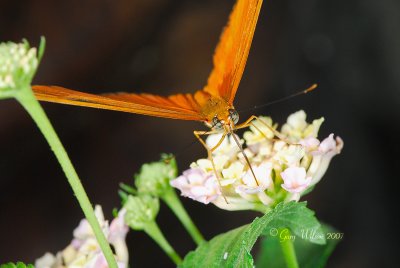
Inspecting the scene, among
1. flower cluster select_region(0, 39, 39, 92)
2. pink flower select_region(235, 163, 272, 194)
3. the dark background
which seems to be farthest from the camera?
the dark background

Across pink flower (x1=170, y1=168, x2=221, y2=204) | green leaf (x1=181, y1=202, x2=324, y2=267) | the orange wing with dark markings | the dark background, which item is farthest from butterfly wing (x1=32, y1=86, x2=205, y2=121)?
the dark background

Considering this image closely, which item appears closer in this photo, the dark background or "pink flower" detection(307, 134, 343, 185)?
"pink flower" detection(307, 134, 343, 185)

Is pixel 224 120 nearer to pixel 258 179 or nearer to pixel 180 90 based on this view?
pixel 258 179

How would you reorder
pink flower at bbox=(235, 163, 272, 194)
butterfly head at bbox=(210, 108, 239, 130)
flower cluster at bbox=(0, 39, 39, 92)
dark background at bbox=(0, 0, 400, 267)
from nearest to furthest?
flower cluster at bbox=(0, 39, 39, 92) < pink flower at bbox=(235, 163, 272, 194) < butterfly head at bbox=(210, 108, 239, 130) < dark background at bbox=(0, 0, 400, 267)

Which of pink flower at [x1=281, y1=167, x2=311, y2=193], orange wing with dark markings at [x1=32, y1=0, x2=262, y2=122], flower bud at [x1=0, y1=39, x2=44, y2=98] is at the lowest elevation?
pink flower at [x1=281, y1=167, x2=311, y2=193]

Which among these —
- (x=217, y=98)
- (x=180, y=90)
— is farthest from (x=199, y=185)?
(x=180, y=90)

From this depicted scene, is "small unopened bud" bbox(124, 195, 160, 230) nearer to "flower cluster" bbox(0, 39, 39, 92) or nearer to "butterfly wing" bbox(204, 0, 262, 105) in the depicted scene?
"butterfly wing" bbox(204, 0, 262, 105)

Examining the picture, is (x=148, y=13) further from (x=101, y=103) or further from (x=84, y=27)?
(x=101, y=103)
